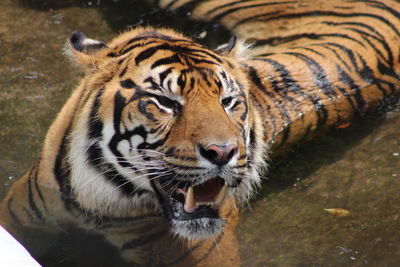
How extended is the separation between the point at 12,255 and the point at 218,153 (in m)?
0.78

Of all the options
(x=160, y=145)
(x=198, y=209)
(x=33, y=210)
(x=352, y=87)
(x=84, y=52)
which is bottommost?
(x=352, y=87)

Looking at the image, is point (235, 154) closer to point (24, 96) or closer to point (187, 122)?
point (187, 122)

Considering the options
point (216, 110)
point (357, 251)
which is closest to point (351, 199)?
point (357, 251)

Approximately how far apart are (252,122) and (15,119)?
1.73 meters

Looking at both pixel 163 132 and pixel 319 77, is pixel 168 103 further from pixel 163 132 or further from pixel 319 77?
pixel 319 77

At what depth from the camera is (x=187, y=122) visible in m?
2.79

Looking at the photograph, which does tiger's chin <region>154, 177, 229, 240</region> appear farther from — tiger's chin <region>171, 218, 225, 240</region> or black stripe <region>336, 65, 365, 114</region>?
black stripe <region>336, 65, 365, 114</region>

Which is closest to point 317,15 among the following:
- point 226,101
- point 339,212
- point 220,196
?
point 339,212

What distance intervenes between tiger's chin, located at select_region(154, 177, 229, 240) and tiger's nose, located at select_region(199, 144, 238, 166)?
194 mm

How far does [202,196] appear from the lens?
285 cm

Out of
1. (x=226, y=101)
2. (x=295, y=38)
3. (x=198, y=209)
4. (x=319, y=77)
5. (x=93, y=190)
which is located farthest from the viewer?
(x=295, y=38)

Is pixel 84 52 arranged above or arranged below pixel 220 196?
above

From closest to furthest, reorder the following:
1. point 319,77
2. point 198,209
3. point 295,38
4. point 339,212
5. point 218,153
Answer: point 218,153, point 198,209, point 339,212, point 319,77, point 295,38

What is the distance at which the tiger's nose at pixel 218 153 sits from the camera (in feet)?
8.61
